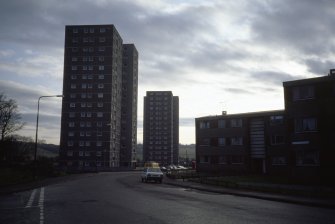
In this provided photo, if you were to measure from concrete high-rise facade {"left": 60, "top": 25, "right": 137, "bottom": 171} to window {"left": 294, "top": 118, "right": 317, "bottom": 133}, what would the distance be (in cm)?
8305

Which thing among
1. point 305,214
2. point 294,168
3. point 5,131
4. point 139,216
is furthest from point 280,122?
point 5,131

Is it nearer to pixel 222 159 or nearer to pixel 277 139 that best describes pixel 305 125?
pixel 277 139

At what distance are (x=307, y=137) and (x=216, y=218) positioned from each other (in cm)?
2300

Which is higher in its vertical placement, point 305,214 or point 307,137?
point 307,137

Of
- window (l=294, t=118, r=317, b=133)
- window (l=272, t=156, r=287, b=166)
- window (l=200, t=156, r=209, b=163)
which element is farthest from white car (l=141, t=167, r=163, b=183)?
window (l=200, t=156, r=209, b=163)

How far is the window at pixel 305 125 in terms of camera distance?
3367cm

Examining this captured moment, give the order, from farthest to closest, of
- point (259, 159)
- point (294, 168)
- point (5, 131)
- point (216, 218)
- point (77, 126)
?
point (77, 126) < point (5, 131) < point (259, 159) < point (294, 168) < point (216, 218)

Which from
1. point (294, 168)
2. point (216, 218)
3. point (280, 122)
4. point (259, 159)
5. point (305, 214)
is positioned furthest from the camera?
point (259, 159)

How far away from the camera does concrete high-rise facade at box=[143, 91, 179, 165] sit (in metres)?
189

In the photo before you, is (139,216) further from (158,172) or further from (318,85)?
(158,172)

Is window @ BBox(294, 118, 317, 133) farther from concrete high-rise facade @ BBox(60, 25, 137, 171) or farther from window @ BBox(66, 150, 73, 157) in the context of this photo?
window @ BBox(66, 150, 73, 157)

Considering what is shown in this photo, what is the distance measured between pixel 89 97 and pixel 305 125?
90.7 meters

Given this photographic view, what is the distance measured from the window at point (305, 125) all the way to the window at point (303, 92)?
2074 millimetres

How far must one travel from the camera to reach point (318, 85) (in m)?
33.1
